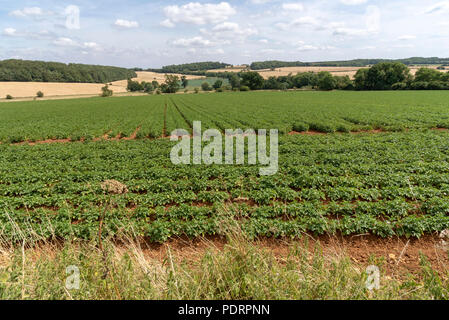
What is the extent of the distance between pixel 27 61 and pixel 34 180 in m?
157

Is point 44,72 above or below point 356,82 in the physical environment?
above

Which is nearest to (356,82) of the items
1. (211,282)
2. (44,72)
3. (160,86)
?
(160,86)

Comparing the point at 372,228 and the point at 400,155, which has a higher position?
the point at 400,155

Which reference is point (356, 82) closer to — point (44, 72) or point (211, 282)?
point (211, 282)

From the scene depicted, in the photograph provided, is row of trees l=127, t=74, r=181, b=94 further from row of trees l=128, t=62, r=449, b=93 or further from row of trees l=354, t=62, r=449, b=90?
row of trees l=354, t=62, r=449, b=90

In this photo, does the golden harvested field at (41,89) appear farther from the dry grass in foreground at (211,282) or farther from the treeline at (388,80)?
the dry grass in foreground at (211,282)

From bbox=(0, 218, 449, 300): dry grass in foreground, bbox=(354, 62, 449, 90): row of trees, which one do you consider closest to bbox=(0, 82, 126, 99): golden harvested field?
bbox=(354, 62, 449, 90): row of trees

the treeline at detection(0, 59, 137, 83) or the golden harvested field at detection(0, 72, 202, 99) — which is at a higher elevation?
the treeline at detection(0, 59, 137, 83)

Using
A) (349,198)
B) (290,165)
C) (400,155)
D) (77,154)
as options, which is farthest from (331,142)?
(77,154)

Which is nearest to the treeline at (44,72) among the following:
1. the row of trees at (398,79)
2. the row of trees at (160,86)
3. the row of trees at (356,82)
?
the row of trees at (160,86)

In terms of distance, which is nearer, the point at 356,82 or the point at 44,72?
the point at 356,82

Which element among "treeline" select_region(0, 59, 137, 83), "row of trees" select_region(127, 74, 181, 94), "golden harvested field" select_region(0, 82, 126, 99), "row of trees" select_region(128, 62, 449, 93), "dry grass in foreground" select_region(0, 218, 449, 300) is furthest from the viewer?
"row of trees" select_region(127, 74, 181, 94)

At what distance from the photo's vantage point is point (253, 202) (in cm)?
796
